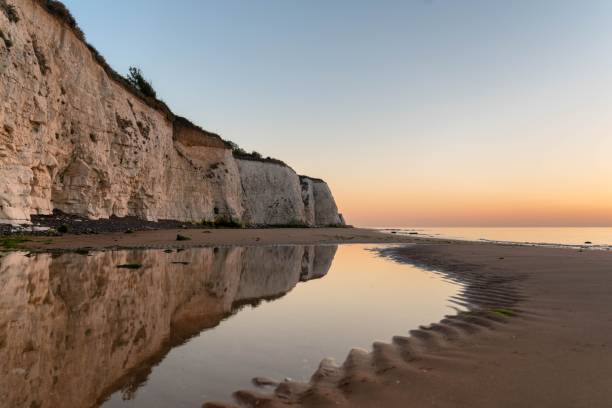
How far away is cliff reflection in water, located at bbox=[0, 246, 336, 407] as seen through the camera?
2.38 metres

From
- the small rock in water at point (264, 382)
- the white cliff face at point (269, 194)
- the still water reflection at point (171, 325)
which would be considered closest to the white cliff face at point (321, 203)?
the white cliff face at point (269, 194)

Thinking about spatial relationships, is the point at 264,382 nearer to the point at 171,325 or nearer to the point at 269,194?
the point at 171,325

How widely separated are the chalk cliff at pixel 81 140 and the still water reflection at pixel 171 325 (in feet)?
24.3

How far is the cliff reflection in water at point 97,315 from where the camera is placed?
7.82 feet

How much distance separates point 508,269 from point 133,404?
9132mm

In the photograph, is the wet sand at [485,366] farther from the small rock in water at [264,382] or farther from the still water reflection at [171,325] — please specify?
the still water reflection at [171,325]

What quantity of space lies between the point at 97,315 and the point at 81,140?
16.1 meters

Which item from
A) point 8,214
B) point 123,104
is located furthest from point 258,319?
point 123,104

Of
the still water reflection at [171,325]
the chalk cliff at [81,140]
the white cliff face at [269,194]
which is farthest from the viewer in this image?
the white cliff face at [269,194]

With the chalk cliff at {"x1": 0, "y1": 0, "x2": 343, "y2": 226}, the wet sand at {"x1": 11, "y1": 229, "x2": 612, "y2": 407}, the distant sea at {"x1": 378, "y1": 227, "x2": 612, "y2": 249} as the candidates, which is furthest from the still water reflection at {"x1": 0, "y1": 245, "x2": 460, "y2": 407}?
the distant sea at {"x1": 378, "y1": 227, "x2": 612, "y2": 249}

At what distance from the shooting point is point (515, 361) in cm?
280

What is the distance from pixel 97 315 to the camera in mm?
4004

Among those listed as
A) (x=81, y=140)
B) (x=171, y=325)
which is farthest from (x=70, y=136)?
(x=171, y=325)

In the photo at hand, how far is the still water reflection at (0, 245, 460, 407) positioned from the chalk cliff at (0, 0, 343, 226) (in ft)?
24.3
